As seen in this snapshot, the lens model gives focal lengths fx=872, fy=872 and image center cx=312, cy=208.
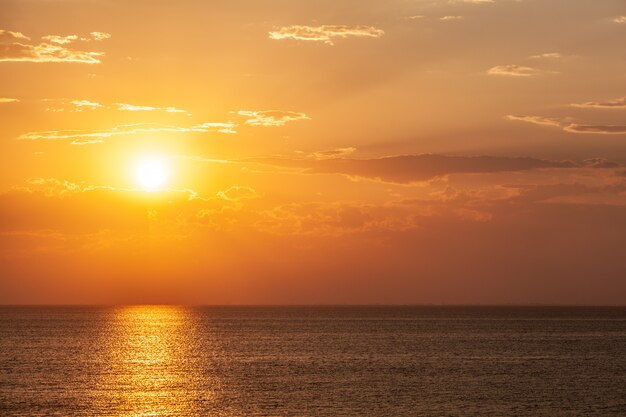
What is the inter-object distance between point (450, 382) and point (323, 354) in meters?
41.3

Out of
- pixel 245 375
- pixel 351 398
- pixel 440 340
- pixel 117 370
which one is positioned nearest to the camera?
pixel 351 398

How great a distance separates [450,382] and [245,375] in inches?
951

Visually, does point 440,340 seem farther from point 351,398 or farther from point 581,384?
point 351,398

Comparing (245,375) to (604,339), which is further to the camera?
(604,339)

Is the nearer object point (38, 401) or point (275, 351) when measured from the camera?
point (38, 401)

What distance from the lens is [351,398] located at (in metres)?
80.2

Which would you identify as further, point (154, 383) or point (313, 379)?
point (313, 379)

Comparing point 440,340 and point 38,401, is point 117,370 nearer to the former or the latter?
point 38,401

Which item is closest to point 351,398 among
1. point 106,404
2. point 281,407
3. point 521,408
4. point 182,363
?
point 281,407

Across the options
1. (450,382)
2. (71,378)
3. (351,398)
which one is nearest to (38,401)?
(71,378)

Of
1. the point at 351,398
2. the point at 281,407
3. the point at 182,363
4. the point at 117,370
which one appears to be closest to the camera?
the point at 281,407

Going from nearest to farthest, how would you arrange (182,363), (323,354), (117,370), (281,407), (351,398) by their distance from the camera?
(281,407) → (351,398) → (117,370) → (182,363) → (323,354)

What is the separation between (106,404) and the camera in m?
76.9

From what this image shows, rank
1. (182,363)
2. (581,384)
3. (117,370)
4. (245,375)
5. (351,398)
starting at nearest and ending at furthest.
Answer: (351,398), (581,384), (245,375), (117,370), (182,363)
